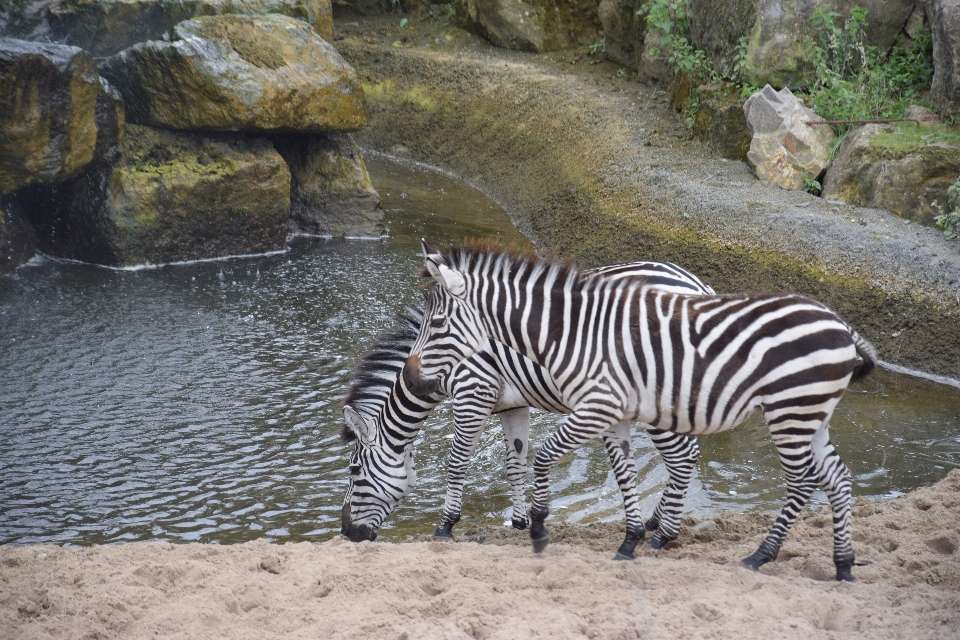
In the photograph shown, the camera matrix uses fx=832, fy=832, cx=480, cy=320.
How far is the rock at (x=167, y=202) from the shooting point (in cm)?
1098

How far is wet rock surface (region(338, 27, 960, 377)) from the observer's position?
8805 millimetres

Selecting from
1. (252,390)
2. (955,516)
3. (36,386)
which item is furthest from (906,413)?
(36,386)

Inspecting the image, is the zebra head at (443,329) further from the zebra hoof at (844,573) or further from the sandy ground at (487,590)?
the zebra hoof at (844,573)

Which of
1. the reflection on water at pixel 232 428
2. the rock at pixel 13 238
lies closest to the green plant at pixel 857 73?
the reflection on water at pixel 232 428

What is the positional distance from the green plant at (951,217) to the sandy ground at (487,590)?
4.99m

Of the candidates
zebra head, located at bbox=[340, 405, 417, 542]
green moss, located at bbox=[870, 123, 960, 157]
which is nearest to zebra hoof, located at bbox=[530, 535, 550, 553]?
zebra head, located at bbox=[340, 405, 417, 542]

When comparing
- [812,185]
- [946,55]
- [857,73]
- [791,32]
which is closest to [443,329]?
[812,185]

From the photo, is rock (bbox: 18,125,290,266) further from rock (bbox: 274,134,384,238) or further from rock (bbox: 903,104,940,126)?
rock (bbox: 903,104,940,126)

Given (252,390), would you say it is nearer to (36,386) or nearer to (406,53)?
(36,386)

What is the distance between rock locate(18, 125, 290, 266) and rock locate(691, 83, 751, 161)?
643cm

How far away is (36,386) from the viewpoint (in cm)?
782

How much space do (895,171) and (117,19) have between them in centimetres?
1082

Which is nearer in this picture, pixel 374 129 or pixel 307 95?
pixel 307 95

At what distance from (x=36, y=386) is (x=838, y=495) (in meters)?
6.96
